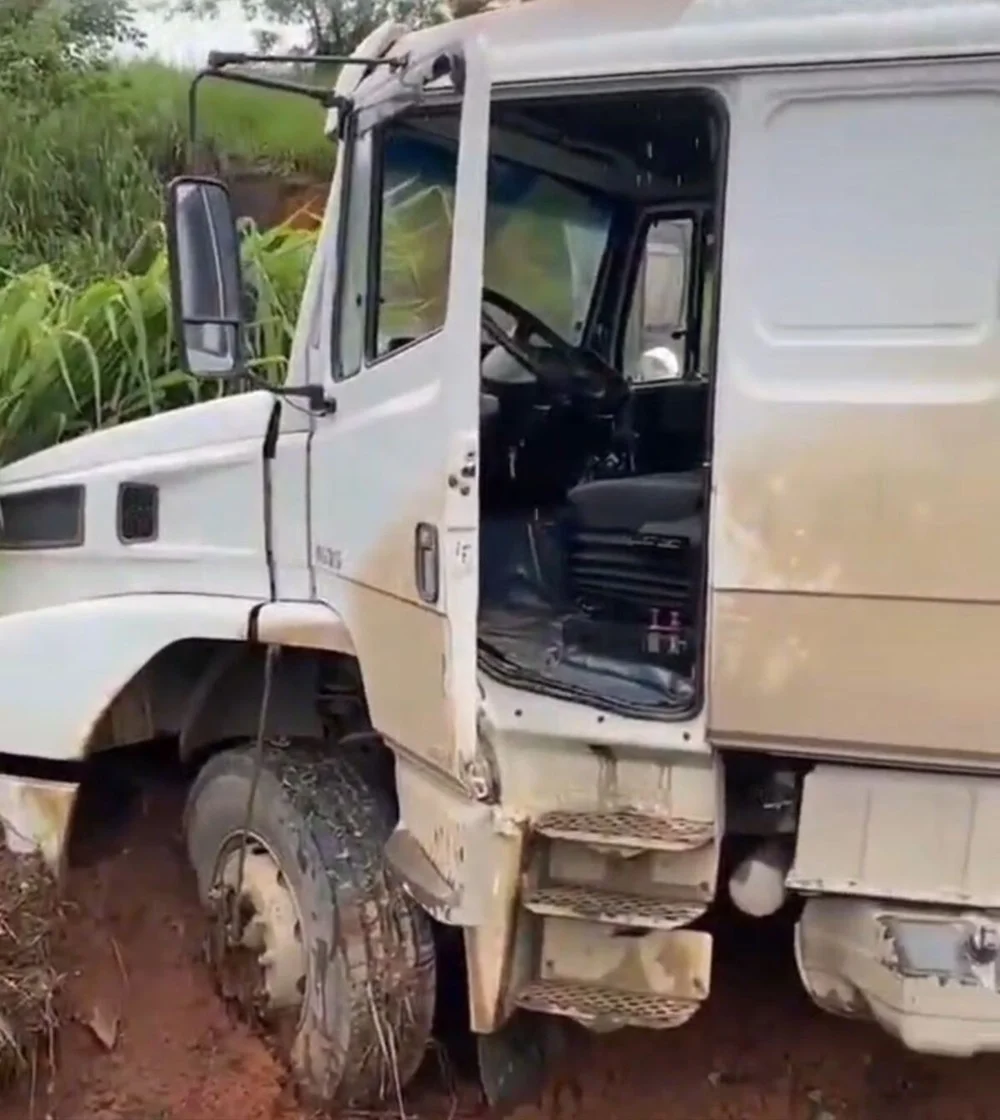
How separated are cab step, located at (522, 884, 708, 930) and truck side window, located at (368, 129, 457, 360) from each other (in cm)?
118

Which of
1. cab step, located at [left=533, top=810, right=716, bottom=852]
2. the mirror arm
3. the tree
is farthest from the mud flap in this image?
the tree

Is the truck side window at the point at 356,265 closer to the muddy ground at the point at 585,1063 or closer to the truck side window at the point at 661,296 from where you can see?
the truck side window at the point at 661,296

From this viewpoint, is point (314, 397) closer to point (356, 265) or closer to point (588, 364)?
point (356, 265)

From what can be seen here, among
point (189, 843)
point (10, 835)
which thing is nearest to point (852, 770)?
point (189, 843)

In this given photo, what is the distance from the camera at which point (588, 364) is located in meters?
4.74

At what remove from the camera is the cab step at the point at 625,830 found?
325 centimetres

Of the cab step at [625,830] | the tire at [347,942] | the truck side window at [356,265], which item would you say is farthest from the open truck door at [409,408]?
the tire at [347,942]

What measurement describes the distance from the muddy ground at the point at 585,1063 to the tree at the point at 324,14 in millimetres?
10370

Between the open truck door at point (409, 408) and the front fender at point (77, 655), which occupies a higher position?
the open truck door at point (409, 408)

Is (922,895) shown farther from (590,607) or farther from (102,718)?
(102,718)

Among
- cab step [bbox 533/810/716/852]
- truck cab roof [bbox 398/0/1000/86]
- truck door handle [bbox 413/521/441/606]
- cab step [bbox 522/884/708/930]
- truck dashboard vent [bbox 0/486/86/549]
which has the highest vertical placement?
truck cab roof [bbox 398/0/1000/86]

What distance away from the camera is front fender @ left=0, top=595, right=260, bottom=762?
4.15 m

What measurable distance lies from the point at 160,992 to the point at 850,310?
260cm

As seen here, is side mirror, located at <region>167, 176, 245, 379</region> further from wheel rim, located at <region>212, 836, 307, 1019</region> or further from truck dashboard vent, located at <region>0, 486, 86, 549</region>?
wheel rim, located at <region>212, 836, 307, 1019</region>
